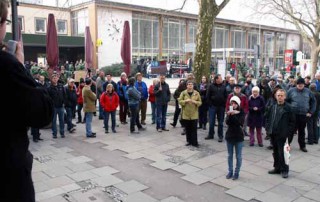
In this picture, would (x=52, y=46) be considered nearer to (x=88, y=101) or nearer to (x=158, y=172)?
(x=88, y=101)

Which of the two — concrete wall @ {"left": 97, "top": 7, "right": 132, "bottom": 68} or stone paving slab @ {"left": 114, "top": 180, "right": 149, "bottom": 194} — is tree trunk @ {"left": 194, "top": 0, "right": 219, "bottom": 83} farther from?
concrete wall @ {"left": 97, "top": 7, "right": 132, "bottom": 68}

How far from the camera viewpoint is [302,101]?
27.8 ft

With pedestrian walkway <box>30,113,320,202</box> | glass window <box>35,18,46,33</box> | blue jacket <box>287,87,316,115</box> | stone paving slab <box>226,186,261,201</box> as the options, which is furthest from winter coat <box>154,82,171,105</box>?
glass window <box>35,18,46,33</box>

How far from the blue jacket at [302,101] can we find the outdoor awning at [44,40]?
27061 millimetres

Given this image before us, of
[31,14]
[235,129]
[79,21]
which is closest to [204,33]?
[235,129]

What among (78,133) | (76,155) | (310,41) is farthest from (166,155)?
(310,41)

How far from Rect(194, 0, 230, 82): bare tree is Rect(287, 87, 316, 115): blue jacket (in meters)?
5.76

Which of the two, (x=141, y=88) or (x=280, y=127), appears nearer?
(x=280, y=127)

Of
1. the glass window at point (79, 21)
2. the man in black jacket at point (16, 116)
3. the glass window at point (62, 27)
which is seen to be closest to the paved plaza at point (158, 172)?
the man in black jacket at point (16, 116)

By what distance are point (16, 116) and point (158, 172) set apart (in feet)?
16.8

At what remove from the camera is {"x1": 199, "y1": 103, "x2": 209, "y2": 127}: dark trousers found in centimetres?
1058

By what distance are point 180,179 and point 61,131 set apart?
4.88 meters

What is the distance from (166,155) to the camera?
7676 mm

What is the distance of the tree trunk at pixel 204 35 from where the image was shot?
13.8 m
